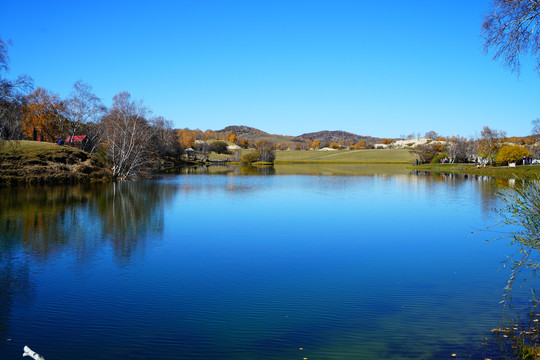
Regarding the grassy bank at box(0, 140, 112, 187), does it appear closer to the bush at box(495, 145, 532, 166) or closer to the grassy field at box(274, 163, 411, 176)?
the grassy field at box(274, 163, 411, 176)

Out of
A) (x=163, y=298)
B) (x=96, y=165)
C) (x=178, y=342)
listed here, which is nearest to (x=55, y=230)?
(x=163, y=298)

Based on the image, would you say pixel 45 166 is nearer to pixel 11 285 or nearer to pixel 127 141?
pixel 127 141

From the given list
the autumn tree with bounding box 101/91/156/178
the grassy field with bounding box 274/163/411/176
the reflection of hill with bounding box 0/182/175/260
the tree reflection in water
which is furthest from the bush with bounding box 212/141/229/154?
the tree reflection in water

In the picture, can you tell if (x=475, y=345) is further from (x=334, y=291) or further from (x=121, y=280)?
(x=121, y=280)

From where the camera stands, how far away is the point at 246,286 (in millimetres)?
9609

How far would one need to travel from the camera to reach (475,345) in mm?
6465

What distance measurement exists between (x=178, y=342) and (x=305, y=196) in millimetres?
23501

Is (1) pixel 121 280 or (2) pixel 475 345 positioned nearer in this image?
(2) pixel 475 345

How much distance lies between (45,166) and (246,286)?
3426 centimetres

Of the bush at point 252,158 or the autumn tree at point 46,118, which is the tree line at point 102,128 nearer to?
the autumn tree at point 46,118

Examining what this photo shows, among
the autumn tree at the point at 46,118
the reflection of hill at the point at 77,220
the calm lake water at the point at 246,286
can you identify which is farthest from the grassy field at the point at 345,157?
the calm lake water at the point at 246,286

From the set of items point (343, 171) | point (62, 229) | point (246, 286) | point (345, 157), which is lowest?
point (246, 286)

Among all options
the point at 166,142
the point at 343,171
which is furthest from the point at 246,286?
the point at 166,142

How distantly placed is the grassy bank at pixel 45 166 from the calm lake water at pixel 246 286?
1750 centimetres
